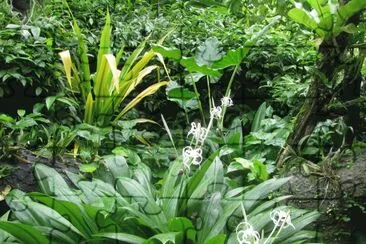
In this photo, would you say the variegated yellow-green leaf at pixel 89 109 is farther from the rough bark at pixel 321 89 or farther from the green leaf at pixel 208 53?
the rough bark at pixel 321 89

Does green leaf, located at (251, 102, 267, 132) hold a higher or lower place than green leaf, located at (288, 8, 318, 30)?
lower

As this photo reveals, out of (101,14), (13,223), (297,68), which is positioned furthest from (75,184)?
(101,14)

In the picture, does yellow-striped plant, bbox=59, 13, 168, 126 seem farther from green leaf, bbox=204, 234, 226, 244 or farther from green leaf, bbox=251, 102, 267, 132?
green leaf, bbox=204, 234, 226, 244

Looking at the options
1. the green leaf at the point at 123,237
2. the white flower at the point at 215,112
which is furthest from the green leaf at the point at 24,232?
the white flower at the point at 215,112

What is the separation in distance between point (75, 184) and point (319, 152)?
859 millimetres

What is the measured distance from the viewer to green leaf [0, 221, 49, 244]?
4.11 ft

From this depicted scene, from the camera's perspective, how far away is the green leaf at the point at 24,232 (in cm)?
125

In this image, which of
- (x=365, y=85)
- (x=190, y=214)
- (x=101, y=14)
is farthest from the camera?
(x=101, y=14)

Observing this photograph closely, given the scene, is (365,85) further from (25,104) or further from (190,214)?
(25,104)

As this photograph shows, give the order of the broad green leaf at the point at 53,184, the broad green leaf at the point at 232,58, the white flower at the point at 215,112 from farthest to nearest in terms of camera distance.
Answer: the broad green leaf at the point at 232,58 → the white flower at the point at 215,112 → the broad green leaf at the point at 53,184

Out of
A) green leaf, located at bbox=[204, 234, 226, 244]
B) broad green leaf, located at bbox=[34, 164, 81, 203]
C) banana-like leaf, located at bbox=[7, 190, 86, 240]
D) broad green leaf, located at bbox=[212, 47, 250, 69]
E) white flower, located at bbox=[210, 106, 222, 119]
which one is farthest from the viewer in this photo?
broad green leaf, located at bbox=[212, 47, 250, 69]

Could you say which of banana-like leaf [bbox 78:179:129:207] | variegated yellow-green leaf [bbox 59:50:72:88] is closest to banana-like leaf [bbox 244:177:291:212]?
banana-like leaf [bbox 78:179:129:207]

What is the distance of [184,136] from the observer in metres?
2.49

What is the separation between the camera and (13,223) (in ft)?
4.11
